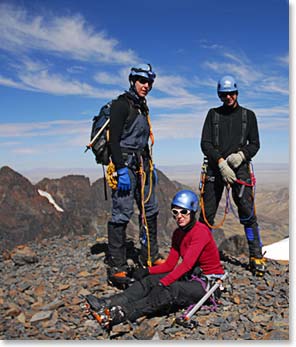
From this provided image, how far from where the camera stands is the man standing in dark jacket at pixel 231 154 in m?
7.28

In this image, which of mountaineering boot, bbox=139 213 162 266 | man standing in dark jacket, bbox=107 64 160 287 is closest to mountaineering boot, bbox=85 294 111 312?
man standing in dark jacket, bbox=107 64 160 287

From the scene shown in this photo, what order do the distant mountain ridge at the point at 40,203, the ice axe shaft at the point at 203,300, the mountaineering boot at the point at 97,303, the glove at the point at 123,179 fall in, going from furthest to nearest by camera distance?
1. the distant mountain ridge at the point at 40,203
2. the glove at the point at 123,179
3. the mountaineering boot at the point at 97,303
4. the ice axe shaft at the point at 203,300

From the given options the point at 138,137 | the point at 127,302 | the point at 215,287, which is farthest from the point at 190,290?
the point at 138,137

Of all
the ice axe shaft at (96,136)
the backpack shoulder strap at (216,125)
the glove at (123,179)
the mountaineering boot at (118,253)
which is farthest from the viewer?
the backpack shoulder strap at (216,125)

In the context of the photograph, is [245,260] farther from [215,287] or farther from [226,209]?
[215,287]

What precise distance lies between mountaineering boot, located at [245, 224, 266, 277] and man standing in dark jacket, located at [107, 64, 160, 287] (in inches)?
74.1

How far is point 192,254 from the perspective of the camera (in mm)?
6098

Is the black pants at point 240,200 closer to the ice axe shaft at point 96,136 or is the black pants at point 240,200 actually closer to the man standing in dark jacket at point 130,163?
the man standing in dark jacket at point 130,163

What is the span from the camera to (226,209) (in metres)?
7.73

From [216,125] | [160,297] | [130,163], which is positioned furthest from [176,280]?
[216,125]

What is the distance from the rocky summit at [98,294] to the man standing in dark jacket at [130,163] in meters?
0.90

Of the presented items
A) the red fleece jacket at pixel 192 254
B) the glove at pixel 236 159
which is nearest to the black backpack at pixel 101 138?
the red fleece jacket at pixel 192 254

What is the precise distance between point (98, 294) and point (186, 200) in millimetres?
2584

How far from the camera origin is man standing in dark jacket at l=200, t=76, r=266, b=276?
7277mm
